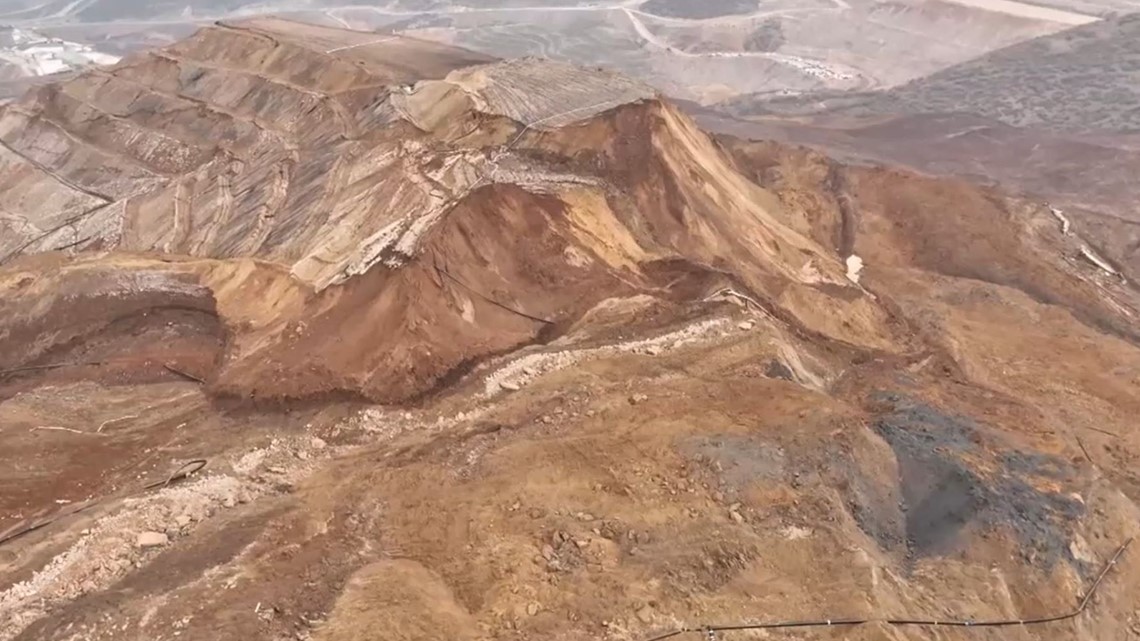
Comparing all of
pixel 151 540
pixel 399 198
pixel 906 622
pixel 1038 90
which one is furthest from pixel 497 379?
pixel 1038 90

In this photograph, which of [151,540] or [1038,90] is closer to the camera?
[151,540]

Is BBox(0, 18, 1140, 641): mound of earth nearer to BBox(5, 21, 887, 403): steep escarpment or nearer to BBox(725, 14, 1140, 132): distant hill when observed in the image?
BBox(5, 21, 887, 403): steep escarpment

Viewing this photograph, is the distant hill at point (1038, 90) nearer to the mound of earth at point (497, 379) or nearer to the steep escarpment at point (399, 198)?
the mound of earth at point (497, 379)

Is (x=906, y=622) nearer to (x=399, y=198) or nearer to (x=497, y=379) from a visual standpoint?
(x=497, y=379)

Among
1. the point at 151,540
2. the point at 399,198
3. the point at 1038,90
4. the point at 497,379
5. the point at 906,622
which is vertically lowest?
the point at 906,622

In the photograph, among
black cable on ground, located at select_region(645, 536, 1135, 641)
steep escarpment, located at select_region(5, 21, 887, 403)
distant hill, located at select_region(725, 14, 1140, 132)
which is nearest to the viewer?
black cable on ground, located at select_region(645, 536, 1135, 641)

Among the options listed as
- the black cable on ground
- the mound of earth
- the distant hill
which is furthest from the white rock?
the distant hill

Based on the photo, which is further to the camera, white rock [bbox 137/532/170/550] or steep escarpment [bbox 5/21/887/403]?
steep escarpment [bbox 5/21/887/403]

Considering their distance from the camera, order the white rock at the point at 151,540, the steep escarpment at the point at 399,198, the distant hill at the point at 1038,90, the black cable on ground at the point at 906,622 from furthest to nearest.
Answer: the distant hill at the point at 1038,90
the steep escarpment at the point at 399,198
the white rock at the point at 151,540
the black cable on ground at the point at 906,622

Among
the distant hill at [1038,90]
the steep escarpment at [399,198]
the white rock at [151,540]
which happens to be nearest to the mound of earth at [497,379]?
the steep escarpment at [399,198]
